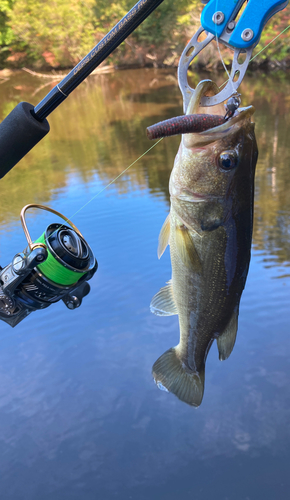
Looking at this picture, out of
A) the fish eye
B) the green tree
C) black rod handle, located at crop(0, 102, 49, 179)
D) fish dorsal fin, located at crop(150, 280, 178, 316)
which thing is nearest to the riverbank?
the green tree

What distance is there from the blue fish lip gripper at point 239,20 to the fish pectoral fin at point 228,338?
0.98 meters

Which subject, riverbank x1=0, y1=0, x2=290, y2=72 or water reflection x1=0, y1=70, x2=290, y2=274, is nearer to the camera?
water reflection x1=0, y1=70, x2=290, y2=274

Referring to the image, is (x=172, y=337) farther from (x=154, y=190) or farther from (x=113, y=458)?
(x=154, y=190)

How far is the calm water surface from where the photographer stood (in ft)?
12.2

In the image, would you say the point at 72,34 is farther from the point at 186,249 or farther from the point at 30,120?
the point at 186,249

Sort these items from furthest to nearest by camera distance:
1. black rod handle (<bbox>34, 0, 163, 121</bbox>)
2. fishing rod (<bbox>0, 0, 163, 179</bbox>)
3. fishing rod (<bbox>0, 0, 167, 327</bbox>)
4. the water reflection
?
the water reflection, fishing rod (<bbox>0, 0, 167, 327</bbox>), fishing rod (<bbox>0, 0, 163, 179</bbox>), black rod handle (<bbox>34, 0, 163, 121</bbox>)

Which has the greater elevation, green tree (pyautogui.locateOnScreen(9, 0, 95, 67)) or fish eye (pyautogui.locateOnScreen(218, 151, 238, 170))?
green tree (pyautogui.locateOnScreen(9, 0, 95, 67))

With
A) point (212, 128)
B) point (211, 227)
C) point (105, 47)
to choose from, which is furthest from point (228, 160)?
point (105, 47)

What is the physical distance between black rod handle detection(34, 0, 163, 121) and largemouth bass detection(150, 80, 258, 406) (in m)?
0.42

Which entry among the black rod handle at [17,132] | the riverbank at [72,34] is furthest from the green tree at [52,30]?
the black rod handle at [17,132]

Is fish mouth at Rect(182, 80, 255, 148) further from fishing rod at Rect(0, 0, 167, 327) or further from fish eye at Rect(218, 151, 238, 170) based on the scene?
fishing rod at Rect(0, 0, 167, 327)

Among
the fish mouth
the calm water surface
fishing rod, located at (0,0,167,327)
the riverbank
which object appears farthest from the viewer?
the riverbank

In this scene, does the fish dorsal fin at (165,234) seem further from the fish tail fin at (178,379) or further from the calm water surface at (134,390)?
the calm water surface at (134,390)

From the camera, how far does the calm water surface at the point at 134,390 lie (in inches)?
146
